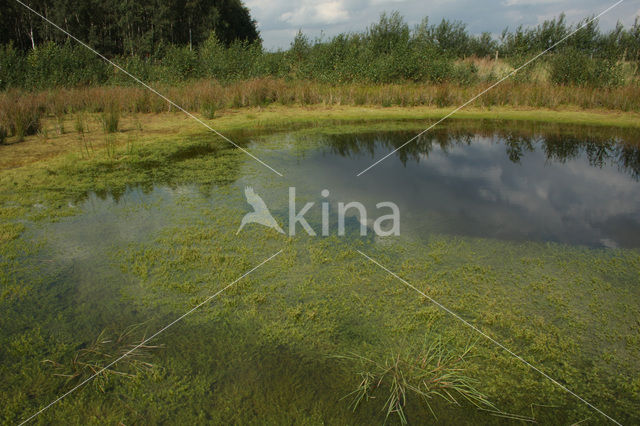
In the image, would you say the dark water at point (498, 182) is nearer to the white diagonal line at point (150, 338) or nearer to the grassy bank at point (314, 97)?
the white diagonal line at point (150, 338)

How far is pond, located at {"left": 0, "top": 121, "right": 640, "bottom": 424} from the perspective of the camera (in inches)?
68.4

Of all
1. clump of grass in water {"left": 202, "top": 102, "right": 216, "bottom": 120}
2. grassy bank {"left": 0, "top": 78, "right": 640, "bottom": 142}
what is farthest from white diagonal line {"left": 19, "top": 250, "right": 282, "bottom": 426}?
clump of grass in water {"left": 202, "top": 102, "right": 216, "bottom": 120}

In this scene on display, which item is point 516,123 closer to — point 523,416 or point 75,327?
point 523,416

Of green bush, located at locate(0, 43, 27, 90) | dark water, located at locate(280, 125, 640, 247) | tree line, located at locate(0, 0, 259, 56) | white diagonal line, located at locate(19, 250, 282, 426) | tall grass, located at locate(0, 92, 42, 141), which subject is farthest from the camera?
tree line, located at locate(0, 0, 259, 56)

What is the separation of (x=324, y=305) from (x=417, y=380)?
2.32ft

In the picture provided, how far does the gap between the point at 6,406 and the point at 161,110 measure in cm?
703

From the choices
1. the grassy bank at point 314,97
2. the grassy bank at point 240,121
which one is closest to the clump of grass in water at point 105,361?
the grassy bank at point 240,121

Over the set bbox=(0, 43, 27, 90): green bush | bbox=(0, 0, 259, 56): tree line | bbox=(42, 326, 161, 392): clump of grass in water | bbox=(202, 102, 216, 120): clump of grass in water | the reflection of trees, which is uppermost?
bbox=(0, 0, 259, 56): tree line

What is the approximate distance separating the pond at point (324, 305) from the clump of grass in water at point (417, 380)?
0.01 meters

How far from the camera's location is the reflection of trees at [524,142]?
5.49 metres

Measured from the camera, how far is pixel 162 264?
2773 mm

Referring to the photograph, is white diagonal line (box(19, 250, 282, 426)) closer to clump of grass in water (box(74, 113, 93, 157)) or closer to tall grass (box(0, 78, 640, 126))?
clump of grass in water (box(74, 113, 93, 157))

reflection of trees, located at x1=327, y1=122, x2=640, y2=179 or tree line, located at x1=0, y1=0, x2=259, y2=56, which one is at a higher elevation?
tree line, located at x1=0, y1=0, x2=259, y2=56

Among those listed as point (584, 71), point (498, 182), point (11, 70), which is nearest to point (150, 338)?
point (498, 182)
